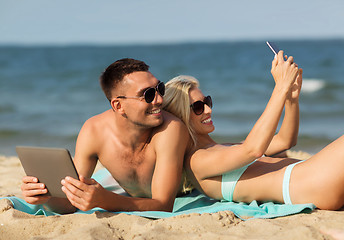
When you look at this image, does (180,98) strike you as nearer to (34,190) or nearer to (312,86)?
(34,190)

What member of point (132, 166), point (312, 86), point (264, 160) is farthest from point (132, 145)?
point (312, 86)

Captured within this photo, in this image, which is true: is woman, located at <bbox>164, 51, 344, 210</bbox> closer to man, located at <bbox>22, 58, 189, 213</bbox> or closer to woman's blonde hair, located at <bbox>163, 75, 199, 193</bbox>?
woman's blonde hair, located at <bbox>163, 75, 199, 193</bbox>

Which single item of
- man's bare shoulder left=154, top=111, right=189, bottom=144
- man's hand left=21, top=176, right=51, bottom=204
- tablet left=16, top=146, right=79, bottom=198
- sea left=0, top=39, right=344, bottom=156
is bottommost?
sea left=0, top=39, right=344, bottom=156

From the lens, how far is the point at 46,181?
345cm

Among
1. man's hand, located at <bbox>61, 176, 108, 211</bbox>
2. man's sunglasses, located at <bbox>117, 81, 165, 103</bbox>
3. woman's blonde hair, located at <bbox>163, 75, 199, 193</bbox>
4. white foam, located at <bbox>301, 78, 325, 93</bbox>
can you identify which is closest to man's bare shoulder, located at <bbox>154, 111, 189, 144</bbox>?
woman's blonde hair, located at <bbox>163, 75, 199, 193</bbox>

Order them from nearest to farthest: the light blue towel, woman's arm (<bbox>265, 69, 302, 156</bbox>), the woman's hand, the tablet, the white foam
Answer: the tablet < the woman's hand < the light blue towel < woman's arm (<bbox>265, 69, 302, 156</bbox>) < the white foam

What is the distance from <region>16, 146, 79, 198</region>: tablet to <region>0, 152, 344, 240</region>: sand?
0.92 feet

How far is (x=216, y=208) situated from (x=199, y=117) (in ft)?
2.74

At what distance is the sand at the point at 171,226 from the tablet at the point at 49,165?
0.92ft

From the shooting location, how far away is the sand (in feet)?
9.83

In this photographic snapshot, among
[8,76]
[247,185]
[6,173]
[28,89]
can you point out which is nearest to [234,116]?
[6,173]

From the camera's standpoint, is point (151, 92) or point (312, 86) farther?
point (312, 86)

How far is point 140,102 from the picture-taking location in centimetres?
366

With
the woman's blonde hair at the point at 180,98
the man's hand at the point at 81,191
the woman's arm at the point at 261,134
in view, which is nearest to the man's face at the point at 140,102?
the woman's blonde hair at the point at 180,98
